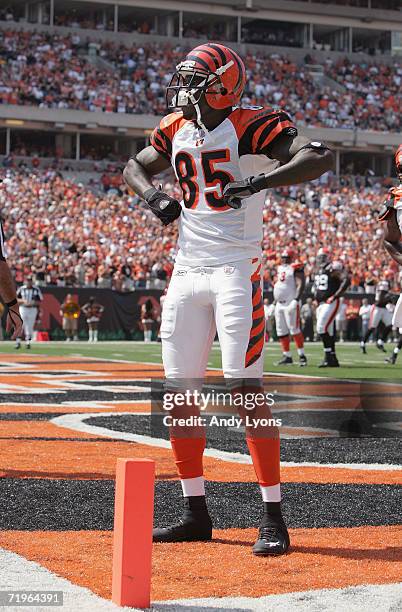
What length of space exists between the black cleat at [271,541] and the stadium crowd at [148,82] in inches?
1419

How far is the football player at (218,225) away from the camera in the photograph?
14.5 feet

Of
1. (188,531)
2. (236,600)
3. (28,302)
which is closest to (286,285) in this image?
(28,302)

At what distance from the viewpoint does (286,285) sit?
17406 mm

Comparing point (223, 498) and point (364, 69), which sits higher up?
point (364, 69)

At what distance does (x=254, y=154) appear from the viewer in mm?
4625

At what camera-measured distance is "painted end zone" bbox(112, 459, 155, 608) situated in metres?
3.29

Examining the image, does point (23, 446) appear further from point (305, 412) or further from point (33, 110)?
point (33, 110)

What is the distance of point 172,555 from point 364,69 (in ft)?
148

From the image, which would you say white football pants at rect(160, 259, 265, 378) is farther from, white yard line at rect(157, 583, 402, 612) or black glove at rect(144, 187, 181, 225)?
white yard line at rect(157, 583, 402, 612)

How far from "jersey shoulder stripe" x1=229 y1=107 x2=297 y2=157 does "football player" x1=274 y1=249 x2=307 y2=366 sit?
482 inches

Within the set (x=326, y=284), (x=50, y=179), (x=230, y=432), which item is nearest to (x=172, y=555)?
(x=230, y=432)

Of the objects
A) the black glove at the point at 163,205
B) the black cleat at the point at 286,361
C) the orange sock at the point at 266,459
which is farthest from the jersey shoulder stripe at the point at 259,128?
the black cleat at the point at 286,361

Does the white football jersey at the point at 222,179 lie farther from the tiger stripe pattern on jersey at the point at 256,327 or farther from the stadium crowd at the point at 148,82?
the stadium crowd at the point at 148,82

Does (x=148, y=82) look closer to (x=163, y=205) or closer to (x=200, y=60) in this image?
(x=200, y=60)
